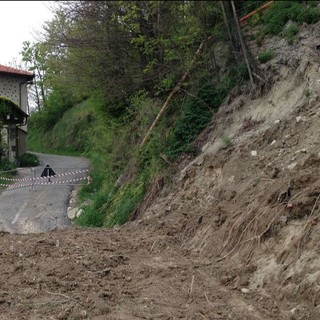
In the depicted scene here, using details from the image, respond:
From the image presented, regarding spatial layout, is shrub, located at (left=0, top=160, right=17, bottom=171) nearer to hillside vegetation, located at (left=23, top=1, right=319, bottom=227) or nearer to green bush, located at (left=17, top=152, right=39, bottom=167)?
green bush, located at (left=17, top=152, right=39, bottom=167)

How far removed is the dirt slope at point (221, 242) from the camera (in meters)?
6.00

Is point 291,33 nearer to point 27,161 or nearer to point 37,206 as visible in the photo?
point 37,206

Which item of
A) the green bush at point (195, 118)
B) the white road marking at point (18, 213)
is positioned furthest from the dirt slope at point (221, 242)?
the white road marking at point (18, 213)

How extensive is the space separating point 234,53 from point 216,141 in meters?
2.15

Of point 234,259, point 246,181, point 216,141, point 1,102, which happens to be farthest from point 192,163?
point 1,102

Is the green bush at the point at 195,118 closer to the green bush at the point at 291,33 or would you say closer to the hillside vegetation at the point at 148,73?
the hillside vegetation at the point at 148,73

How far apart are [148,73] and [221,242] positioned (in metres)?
7.87

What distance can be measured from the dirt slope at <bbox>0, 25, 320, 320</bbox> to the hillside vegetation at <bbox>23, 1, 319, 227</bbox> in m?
0.69

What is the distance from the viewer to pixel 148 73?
14781 millimetres

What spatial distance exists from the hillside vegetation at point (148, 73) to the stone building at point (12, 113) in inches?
507

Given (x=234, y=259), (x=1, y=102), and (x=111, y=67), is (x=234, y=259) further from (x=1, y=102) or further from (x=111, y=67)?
(x=1, y=102)

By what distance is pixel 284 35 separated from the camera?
12078mm

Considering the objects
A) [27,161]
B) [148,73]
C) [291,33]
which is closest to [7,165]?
[27,161]

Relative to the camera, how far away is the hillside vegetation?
459 inches
